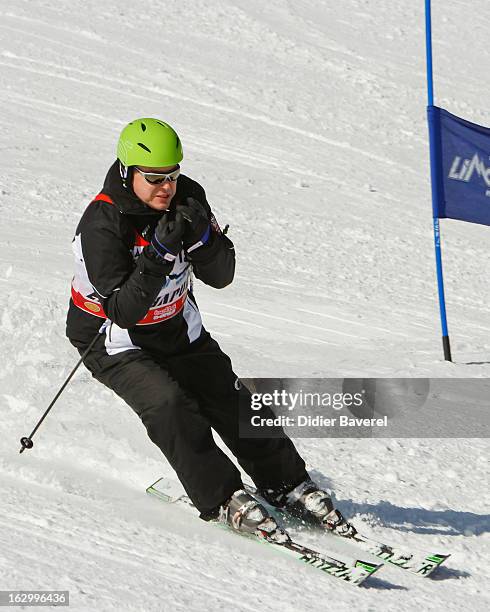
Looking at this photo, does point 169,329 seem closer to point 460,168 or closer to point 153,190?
point 153,190

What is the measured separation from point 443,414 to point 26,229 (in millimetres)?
5677

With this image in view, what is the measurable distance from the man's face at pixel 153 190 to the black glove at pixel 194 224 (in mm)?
86

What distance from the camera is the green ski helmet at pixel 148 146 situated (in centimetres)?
444

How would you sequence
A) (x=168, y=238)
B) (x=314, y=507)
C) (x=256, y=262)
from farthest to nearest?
1. (x=256, y=262)
2. (x=314, y=507)
3. (x=168, y=238)

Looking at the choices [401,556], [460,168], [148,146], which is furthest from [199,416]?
[460,168]

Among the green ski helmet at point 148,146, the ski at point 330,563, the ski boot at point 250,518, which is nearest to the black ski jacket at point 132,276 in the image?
the green ski helmet at point 148,146

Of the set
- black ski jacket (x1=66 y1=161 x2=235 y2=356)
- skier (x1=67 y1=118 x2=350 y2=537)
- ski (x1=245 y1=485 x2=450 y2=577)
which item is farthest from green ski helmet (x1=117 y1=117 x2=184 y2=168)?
ski (x1=245 y1=485 x2=450 y2=577)

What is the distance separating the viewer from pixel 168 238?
430 cm

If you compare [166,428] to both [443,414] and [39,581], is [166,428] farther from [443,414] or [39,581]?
[443,414]

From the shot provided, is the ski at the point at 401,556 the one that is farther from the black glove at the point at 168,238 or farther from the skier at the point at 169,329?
the black glove at the point at 168,238

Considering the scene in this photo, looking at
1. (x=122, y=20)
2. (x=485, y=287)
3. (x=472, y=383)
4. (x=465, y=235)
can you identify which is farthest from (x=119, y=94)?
(x=472, y=383)

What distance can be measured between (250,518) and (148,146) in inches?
68.3

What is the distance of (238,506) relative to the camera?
4.57 metres

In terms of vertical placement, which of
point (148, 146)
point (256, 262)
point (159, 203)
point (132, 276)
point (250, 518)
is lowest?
point (256, 262)
